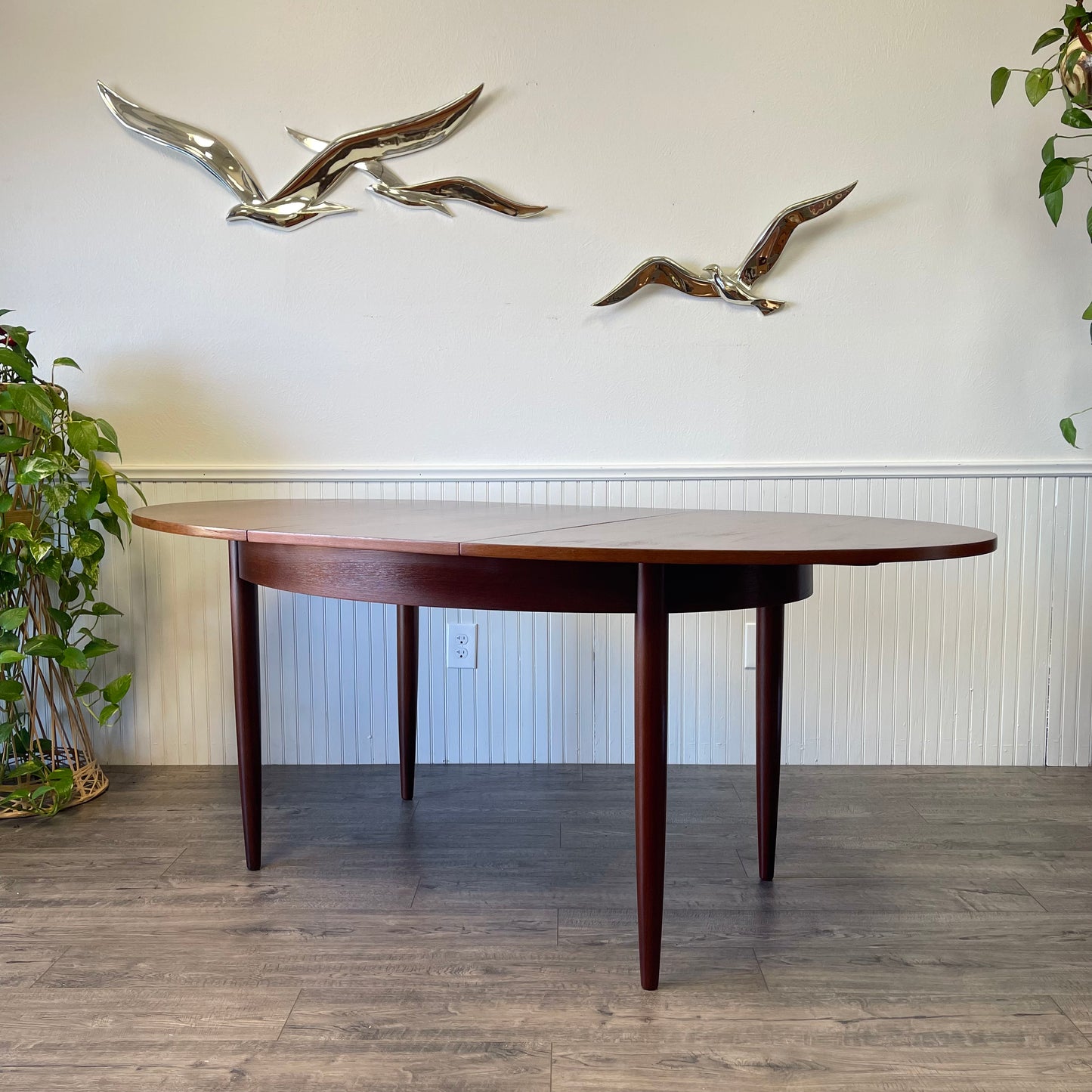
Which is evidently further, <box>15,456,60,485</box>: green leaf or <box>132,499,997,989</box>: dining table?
<box>15,456,60,485</box>: green leaf

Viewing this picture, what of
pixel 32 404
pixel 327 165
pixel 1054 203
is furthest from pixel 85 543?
pixel 1054 203

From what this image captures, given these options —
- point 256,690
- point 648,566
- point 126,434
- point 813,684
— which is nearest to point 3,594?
point 126,434

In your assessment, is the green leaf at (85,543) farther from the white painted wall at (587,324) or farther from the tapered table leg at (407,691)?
the tapered table leg at (407,691)

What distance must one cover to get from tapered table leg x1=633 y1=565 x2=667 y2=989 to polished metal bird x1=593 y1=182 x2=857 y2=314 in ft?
3.80

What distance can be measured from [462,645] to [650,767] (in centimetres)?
105

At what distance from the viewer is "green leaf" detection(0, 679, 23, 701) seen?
1.71 meters

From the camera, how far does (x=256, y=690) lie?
153cm

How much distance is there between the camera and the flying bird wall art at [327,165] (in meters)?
2.04

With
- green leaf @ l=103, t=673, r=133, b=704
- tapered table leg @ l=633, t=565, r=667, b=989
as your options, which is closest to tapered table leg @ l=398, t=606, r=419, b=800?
green leaf @ l=103, t=673, r=133, b=704

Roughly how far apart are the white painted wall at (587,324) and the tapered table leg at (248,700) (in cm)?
63

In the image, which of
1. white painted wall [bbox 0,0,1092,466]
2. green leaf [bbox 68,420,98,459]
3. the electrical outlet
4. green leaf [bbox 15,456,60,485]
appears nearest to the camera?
green leaf [bbox 15,456,60,485]

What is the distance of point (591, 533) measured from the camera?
1181 mm

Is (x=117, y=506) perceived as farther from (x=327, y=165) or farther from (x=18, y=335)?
(x=327, y=165)

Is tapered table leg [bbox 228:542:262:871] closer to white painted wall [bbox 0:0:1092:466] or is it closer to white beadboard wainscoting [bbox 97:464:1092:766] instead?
white beadboard wainscoting [bbox 97:464:1092:766]
